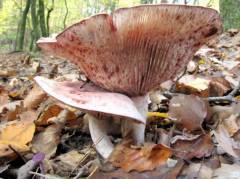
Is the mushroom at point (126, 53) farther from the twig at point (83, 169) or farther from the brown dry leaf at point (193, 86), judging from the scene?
the brown dry leaf at point (193, 86)

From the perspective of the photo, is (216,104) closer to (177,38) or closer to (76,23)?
(177,38)

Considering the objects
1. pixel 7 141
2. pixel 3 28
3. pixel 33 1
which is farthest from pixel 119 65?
pixel 3 28

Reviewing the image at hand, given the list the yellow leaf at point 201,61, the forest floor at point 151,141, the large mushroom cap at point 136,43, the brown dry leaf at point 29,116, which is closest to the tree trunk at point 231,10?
the yellow leaf at point 201,61

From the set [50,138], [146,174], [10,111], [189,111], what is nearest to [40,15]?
[10,111]

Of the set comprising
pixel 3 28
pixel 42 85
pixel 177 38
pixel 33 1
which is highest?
pixel 177 38

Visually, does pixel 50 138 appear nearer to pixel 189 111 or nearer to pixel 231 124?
pixel 189 111
